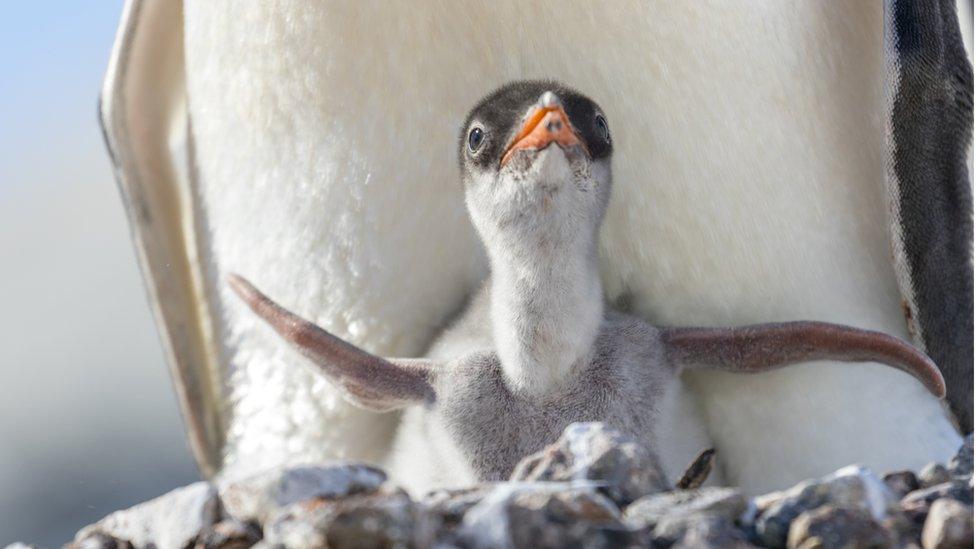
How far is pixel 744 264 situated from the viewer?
1480 millimetres

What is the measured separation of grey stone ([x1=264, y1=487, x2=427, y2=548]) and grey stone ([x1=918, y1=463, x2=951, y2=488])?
0.37m

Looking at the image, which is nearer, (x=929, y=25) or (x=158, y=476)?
(x=929, y=25)

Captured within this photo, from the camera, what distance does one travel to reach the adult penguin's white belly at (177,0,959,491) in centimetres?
145

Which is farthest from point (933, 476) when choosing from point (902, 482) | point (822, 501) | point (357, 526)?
point (357, 526)

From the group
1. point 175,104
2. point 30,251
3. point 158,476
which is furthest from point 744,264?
point 30,251

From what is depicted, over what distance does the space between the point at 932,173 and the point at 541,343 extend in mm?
435

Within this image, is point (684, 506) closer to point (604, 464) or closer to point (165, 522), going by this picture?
point (604, 464)

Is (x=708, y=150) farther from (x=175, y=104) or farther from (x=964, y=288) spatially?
(x=175, y=104)

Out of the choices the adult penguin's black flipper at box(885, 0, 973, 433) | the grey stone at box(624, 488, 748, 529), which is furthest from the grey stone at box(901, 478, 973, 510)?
the adult penguin's black flipper at box(885, 0, 973, 433)

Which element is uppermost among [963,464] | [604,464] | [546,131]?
[546,131]

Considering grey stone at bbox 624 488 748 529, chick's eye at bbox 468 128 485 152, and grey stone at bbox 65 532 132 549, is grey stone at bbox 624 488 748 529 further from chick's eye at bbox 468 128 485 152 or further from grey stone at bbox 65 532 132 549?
chick's eye at bbox 468 128 485 152

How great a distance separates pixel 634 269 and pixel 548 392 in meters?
0.22

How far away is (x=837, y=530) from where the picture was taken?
2.85 feet

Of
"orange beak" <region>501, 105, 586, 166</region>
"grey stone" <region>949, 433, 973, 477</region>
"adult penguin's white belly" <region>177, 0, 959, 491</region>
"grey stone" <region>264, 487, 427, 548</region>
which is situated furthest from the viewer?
"adult penguin's white belly" <region>177, 0, 959, 491</region>
